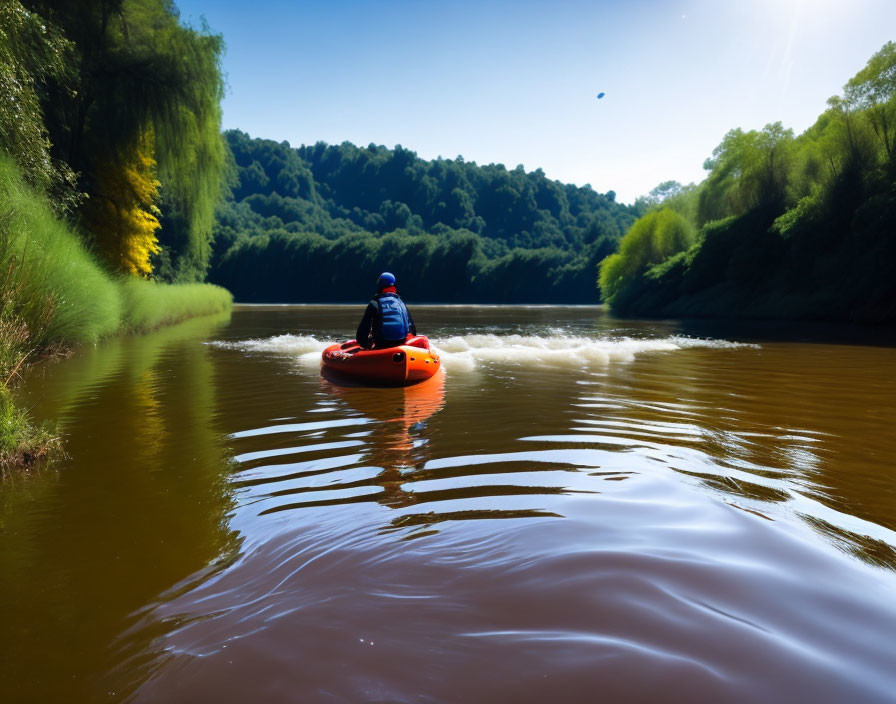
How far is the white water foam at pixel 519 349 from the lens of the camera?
39.7 ft

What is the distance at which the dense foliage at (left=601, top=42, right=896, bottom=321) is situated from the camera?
2567 centimetres

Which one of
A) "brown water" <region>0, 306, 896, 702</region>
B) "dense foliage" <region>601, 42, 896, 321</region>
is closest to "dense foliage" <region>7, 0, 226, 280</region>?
"brown water" <region>0, 306, 896, 702</region>

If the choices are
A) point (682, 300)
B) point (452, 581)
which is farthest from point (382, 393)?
point (682, 300)

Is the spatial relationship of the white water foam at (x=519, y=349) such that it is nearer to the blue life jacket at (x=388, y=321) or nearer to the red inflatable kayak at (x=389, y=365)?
the blue life jacket at (x=388, y=321)

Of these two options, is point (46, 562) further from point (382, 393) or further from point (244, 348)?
point (244, 348)

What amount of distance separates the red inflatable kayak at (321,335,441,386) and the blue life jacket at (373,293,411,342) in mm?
233

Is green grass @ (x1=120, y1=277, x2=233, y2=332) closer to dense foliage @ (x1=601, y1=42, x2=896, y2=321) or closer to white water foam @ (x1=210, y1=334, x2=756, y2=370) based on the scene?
white water foam @ (x1=210, y1=334, x2=756, y2=370)

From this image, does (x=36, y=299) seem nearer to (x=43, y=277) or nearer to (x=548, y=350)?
(x=43, y=277)

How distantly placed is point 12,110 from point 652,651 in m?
10.0

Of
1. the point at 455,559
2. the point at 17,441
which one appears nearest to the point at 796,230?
the point at 455,559

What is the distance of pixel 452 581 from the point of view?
8.99 feet

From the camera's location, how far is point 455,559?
2.96m

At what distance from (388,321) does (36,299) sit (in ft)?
16.1

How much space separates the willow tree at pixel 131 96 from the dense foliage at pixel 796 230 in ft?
79.5
